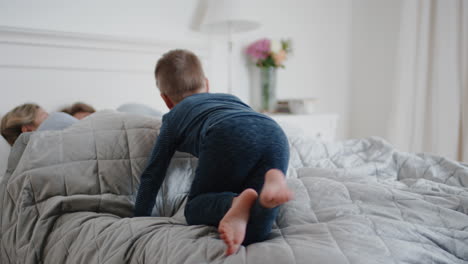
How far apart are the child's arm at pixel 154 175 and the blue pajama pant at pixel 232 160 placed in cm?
15

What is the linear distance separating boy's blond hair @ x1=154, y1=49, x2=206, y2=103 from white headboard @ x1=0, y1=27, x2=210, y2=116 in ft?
2.32

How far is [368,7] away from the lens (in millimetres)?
2984

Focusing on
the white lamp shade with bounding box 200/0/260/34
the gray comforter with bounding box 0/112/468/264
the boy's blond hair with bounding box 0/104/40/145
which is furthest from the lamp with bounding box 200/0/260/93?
the boy's blond hair with bounding box 0/104/40/145

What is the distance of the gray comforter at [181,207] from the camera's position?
0.73 m

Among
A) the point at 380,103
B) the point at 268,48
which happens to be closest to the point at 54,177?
the point at 268,48

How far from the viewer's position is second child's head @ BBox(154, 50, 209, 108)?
1.26 meters

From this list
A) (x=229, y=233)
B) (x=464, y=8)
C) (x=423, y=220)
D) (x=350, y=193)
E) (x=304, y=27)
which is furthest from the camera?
(x=304, y=27)

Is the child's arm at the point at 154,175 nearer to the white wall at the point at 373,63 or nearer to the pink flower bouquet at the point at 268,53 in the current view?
the pink flower bouquet at the point at 268,53

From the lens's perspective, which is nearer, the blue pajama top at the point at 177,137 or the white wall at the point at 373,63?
the blue pajama top at the point at 177,137

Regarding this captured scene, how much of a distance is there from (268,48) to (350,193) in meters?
1.68

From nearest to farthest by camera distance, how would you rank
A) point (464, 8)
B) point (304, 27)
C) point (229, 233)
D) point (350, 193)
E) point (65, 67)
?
1. point (229, 233)
2. point (350, 193)
3. point (65, 67)
4. point (464, 8)
5. point (304, 27)

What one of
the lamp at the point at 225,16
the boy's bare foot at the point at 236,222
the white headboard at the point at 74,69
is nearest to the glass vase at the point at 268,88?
the lamp at the point at 225,16

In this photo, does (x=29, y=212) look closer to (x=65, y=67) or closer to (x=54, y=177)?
(x=54, y=177)

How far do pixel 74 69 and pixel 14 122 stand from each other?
44 cm
